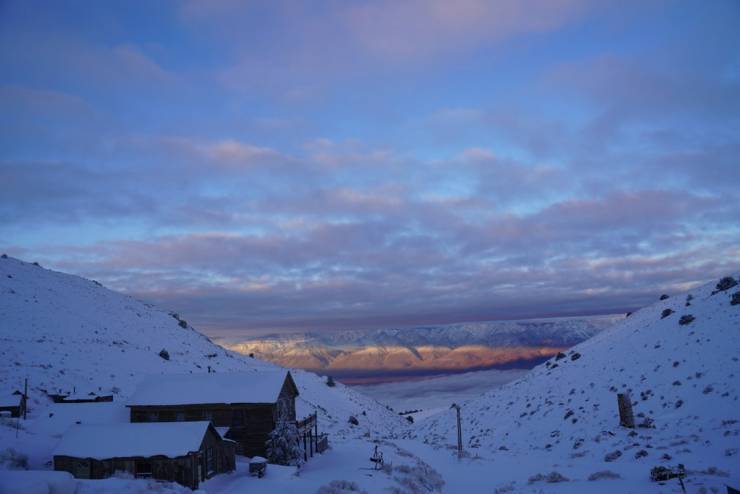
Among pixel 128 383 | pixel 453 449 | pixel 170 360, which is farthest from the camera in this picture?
pixel 170 360

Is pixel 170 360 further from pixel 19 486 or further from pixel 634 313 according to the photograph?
pixel 634 313

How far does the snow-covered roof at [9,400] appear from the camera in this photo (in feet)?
112

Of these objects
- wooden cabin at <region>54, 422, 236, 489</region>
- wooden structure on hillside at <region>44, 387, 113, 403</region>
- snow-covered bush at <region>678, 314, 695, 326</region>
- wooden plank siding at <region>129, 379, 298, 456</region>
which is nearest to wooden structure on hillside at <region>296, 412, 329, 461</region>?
wooden plank siding at <region>129, 379, 298, 456</region>

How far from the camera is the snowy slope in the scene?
2891cm

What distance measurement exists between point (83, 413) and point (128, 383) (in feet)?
53.6

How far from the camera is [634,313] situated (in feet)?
210

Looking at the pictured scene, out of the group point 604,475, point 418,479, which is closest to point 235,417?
point 418,479

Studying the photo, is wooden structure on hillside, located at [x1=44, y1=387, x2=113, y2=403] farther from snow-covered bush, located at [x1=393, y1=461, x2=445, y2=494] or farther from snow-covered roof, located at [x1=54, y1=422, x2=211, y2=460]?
snow-covered bush, located at [x1=393, y1=461, x2=445, y2=494]

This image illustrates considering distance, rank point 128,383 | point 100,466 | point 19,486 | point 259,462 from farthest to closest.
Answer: point 128,383 < point 259,462 < point 100,466 < point 19,486

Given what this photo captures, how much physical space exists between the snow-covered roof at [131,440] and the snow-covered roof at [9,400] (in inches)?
469

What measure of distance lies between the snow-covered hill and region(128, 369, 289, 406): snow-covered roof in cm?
931

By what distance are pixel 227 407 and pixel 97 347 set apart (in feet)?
108

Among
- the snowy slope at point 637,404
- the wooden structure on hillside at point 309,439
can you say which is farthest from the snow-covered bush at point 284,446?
the snowy slope at point 637,404

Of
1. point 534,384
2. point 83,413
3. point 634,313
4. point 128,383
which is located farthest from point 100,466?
point 634,313
